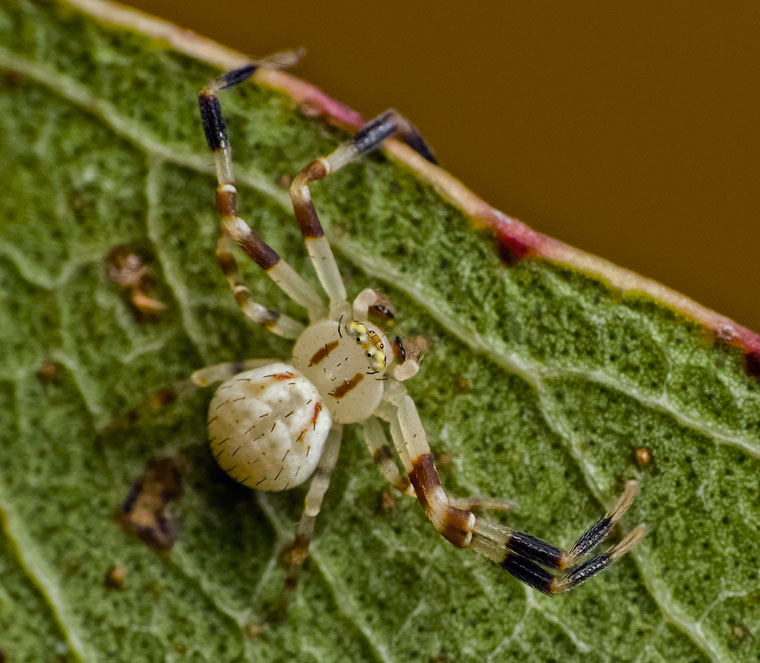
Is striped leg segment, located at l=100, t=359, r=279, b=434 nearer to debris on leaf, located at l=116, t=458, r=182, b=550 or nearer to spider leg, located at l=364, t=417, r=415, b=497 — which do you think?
debris on leaf, located at l=116, t=458, r=182, b=550

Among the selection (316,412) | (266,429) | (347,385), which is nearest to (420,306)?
(347,385)

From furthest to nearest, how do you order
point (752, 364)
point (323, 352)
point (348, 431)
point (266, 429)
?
point (348, 431)
point (323, 352)
point (266, 429)
point (752, 364)

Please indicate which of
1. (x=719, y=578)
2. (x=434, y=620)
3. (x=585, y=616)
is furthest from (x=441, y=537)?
(x=719, y=578)

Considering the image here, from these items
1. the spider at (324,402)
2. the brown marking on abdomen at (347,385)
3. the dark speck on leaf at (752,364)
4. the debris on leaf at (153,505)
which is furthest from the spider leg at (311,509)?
the dark speck on leaf at (752,364)

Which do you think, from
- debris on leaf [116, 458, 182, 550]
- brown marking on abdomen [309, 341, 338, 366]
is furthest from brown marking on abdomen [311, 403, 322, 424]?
debris on leaf [116, 458, 182, 550]

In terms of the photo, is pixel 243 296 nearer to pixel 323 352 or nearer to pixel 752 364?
pixel 323 352

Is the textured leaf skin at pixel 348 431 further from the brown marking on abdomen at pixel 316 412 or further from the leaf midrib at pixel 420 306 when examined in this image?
the brown marking on abdomen at pixel 316 412
